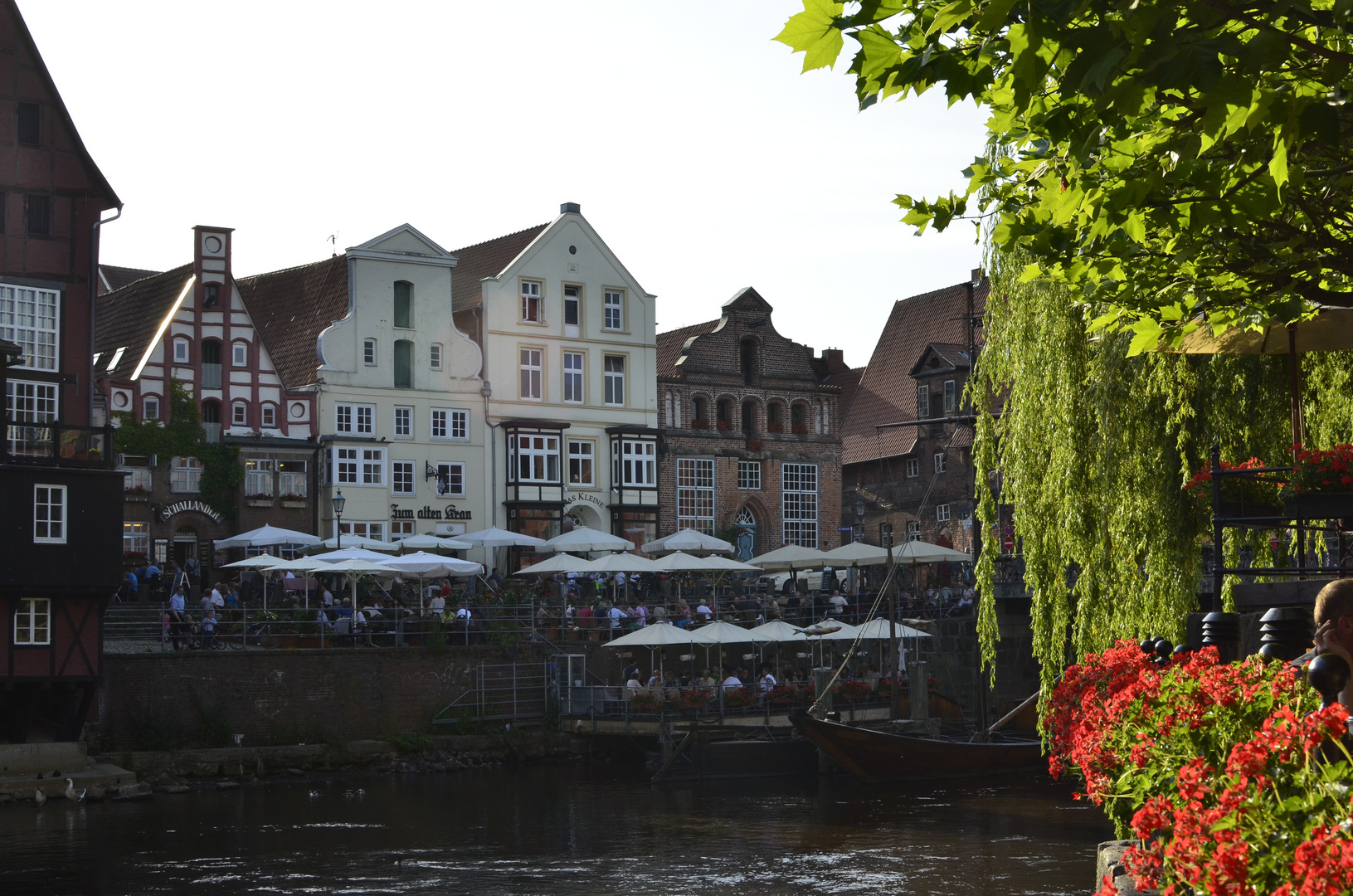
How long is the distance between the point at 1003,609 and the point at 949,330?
1123 inches

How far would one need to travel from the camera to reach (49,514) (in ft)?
101

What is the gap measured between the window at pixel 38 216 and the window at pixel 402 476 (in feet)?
53.0

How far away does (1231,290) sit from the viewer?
809 centimetres

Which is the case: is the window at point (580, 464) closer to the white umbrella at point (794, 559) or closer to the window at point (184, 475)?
the white umbrella at point (794, 559)

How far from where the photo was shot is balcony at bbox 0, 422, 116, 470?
30.8 m

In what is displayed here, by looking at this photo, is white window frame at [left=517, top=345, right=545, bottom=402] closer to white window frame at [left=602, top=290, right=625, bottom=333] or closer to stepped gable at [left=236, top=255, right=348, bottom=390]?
white window frame at [left=602, top=290, right=625, bottom=333]

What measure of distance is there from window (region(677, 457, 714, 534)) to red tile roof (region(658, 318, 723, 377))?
3.25 m

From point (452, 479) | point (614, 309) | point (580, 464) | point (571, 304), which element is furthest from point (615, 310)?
point (452, 479)

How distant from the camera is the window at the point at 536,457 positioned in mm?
50062

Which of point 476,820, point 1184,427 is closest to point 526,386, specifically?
point 476,820

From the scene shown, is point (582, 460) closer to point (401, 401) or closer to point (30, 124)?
point (401, 401)

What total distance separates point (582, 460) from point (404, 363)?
21.4 feet

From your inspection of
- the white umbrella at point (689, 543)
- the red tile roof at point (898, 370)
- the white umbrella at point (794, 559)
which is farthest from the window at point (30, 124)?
the red tile roof at point (898, 370)

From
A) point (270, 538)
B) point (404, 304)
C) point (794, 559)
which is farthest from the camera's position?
point (404, 304)
